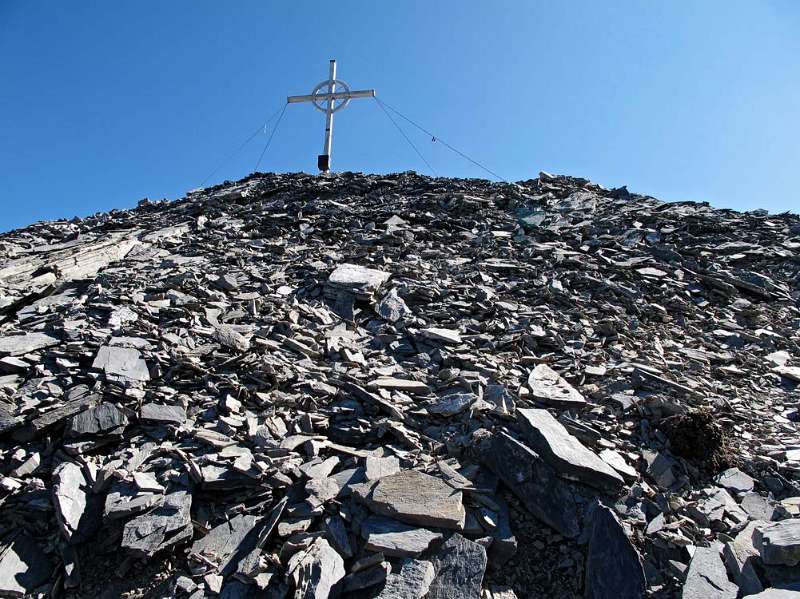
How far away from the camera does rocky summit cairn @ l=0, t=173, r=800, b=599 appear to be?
142 inches

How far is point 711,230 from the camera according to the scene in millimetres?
12477

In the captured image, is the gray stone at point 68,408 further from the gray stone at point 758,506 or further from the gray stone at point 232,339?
the gray stone at point 758,506

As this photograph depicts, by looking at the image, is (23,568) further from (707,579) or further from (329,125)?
(329,125)

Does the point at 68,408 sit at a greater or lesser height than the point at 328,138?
lesser

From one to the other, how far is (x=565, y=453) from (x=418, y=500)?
155 centimetres

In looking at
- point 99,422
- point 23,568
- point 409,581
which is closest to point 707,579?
point 409,581

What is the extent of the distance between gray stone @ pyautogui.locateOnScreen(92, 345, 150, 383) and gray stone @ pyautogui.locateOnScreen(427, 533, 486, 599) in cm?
393

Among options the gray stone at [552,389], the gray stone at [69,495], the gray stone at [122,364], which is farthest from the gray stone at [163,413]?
the gray stone at [552,389]

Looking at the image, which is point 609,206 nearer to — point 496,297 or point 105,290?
point 496,297

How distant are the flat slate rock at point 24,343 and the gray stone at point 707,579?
7.07 metres

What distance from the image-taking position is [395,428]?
496 centimetres

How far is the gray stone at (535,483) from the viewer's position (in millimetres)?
4098

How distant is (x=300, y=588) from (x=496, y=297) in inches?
245

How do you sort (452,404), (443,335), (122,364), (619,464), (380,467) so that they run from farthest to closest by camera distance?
(443,335) → (122,364) → (452,404) → (619,464) → (380,467)
